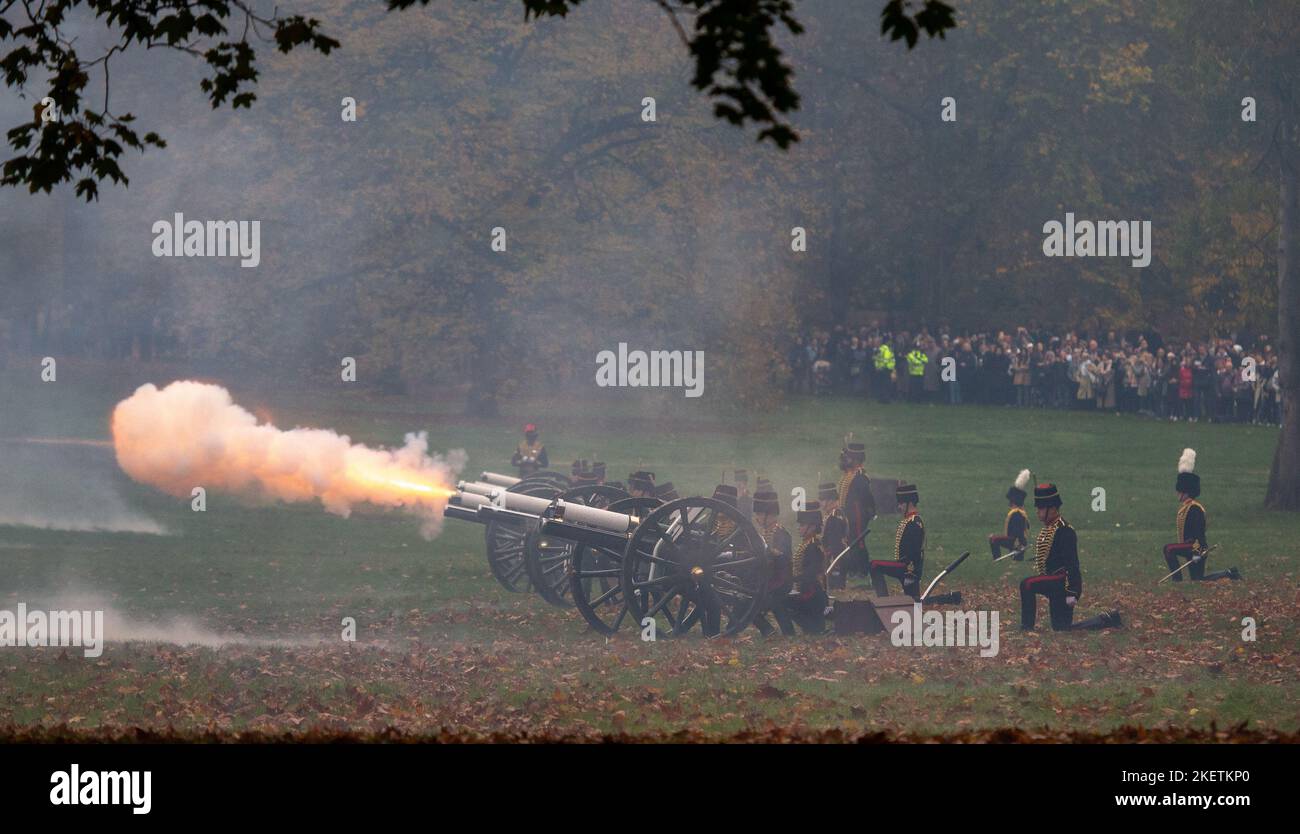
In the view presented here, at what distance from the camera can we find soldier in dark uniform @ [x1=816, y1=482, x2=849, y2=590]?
70.3 ft

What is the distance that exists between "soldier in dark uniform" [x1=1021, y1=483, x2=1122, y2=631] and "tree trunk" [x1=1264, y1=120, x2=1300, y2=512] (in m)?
11.6

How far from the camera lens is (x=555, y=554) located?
20.7m

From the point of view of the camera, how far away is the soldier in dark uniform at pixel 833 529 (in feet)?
70.3

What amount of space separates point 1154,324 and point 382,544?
32922 mm

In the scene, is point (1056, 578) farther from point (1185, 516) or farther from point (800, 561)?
point (1185, 516)

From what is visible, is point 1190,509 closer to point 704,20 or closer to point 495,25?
point 704,20

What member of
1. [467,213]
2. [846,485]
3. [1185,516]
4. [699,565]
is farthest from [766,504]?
[467,213]

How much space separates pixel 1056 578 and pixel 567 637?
190 inches

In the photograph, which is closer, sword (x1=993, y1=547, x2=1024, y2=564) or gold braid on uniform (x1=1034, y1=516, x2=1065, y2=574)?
gold braid on uniform (x1=1034, y1=516, x2=1065, y2=574)

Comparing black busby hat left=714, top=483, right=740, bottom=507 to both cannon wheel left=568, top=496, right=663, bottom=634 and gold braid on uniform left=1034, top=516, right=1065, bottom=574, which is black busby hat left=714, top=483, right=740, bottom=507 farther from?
gold braid on uniform left=1034, top=516, right=1065, bottom=574

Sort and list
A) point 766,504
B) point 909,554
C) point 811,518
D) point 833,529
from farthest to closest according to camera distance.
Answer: point 833,529 < point 909,554 < point 766,504 < point 811,518

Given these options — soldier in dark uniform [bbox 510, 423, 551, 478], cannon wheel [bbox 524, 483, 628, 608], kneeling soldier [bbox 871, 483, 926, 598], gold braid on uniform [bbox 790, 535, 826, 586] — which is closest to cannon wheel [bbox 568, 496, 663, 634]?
cannon wheel [bbox 524, 483, 628, 608]

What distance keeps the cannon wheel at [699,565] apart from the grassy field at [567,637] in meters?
0.36

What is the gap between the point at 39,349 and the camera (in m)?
53.4
